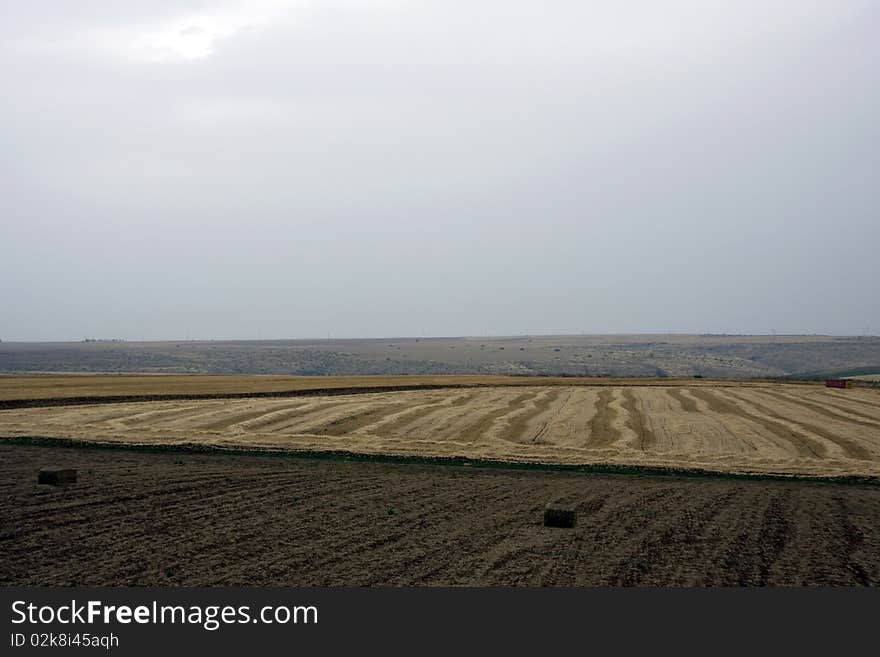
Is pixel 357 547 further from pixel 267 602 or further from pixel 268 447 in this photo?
pixel 268 447

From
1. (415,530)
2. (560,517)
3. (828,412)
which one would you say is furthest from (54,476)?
(828,412)

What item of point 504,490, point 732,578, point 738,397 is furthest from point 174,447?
point 738,397

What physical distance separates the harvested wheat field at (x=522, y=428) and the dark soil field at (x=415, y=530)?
4638 millimetres

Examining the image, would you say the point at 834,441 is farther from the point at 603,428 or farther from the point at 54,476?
the point at 54,476

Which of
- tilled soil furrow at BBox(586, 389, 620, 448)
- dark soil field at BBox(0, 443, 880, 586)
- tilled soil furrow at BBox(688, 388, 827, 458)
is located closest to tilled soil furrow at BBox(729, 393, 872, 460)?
tilled soil furrow at BBox(688, 388, 827, 458)

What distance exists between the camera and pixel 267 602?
10531 mm

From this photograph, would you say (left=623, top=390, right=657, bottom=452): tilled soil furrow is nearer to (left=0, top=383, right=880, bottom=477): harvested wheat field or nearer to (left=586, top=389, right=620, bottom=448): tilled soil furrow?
(left=0, top=383, right=880, bottom=477): harvested wheat field

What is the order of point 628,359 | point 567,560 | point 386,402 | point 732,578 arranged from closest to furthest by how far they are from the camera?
point 732,578, point 567,560, point 386,402, point 628,359

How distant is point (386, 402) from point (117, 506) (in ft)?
94.0

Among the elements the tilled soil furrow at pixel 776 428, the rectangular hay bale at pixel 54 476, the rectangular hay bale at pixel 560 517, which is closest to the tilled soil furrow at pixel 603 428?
the tilled soil furrow at pixel 776 428

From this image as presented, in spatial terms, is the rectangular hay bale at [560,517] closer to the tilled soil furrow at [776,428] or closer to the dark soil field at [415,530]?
the dark soil field at [415,530]

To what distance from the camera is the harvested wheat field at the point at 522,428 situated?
92.0ft

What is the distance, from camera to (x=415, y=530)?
49.9 ft

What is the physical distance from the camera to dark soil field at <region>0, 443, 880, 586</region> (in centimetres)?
1201
